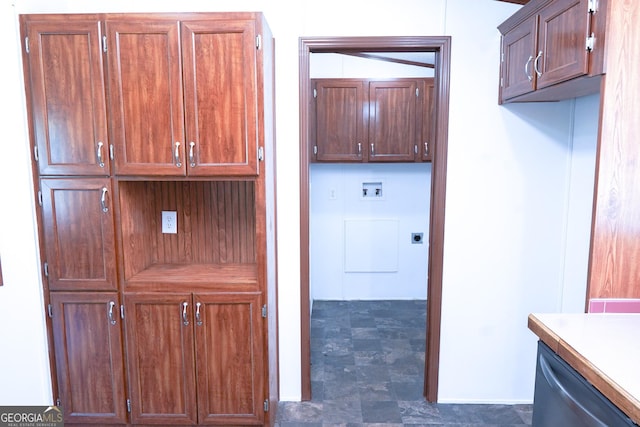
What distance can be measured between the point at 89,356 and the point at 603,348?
2248 millimetres

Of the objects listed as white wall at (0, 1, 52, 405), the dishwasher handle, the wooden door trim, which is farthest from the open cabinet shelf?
the dishwasher handle

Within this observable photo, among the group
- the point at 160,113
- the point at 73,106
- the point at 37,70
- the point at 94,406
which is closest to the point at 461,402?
the point at 94,406

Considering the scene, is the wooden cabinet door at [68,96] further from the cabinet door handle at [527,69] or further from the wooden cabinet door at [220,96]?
the cabinet door handle at [527,69]

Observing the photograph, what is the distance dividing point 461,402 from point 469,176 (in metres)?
1.41

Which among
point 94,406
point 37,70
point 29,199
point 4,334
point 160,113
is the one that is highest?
point 37,70

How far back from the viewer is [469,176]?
2285 millimetres

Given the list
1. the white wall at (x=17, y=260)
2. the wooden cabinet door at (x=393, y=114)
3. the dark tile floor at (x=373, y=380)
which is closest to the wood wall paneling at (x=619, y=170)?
the dark tile floor at (x=373, y=380)

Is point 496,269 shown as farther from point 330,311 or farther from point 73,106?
point 73,106

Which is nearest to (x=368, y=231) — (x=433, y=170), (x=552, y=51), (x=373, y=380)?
(x=373, y=380)

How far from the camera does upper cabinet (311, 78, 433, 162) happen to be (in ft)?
11.7

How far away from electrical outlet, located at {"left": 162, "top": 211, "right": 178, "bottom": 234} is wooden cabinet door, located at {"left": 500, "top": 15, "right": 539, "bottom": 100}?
2.00 metres

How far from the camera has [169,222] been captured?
234 centimetres

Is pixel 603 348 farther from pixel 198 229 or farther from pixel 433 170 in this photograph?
pixel 198 229

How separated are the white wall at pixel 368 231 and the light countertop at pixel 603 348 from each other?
261cm
